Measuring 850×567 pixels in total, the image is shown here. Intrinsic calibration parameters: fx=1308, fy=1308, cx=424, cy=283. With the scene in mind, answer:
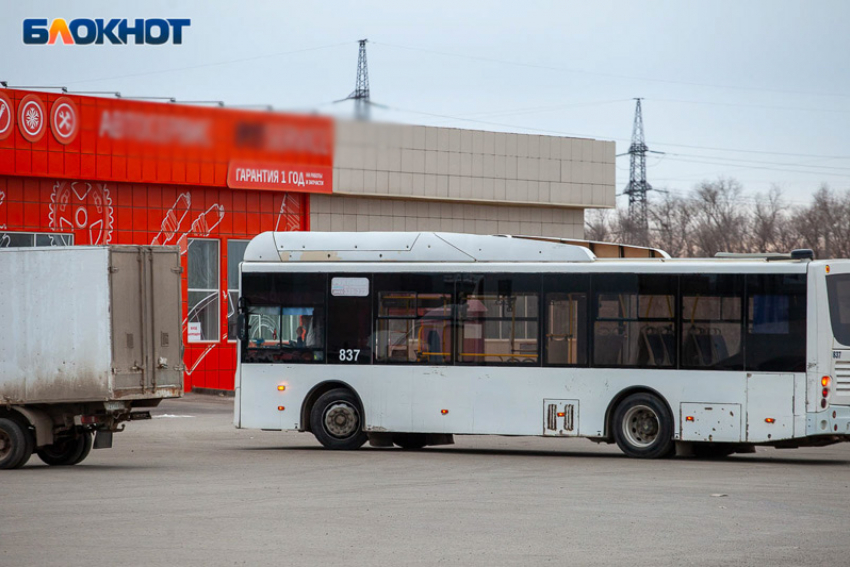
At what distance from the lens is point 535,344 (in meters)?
19.1

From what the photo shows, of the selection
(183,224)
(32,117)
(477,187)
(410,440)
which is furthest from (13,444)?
(477,187)

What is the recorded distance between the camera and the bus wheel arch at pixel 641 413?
60.1 feet

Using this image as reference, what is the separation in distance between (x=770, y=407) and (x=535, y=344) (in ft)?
11.3

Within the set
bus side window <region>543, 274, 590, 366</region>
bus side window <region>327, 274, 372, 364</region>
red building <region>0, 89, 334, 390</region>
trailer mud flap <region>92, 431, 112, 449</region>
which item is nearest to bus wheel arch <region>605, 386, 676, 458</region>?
bus side window <region>543, 274, 590, 366</region>

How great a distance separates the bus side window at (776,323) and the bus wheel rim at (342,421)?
19.5 feet

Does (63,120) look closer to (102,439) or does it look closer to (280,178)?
(280,178)

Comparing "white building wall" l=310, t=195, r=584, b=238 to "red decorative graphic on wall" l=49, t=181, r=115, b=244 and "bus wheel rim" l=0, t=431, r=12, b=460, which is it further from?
"bus wheel rim" l=0, t=431, r=12, b=460

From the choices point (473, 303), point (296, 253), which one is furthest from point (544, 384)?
point (296, 253)

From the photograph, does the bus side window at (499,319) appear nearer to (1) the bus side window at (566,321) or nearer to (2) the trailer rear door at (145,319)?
(1) the bus side window at (566,321)

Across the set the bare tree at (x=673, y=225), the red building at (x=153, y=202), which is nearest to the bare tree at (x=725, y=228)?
the bare tree at (x=673, y=225)

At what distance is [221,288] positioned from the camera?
128 feet

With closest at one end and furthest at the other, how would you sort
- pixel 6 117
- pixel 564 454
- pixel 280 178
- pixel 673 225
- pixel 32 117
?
pixel 564 454 < pixel 6 117 < pixel 32 117 < pixel 280 178 < pixel 673 225

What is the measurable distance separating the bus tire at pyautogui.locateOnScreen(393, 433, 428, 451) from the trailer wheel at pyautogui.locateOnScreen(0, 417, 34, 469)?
6.04 m

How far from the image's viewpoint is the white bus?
17.9 metres
